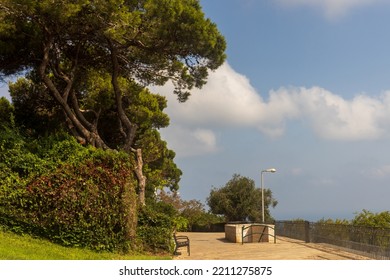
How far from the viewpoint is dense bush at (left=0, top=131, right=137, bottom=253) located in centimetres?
1377

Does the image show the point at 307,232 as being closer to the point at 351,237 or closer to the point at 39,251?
the point at 351,237

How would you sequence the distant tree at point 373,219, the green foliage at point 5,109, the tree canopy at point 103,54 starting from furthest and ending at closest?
the distant tree at point 373,219
the green foliage at point 5,109
the tree canopy at point 103,54

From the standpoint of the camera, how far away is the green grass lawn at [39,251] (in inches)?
452

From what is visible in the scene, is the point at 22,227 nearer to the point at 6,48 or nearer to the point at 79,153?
the point at 79,153

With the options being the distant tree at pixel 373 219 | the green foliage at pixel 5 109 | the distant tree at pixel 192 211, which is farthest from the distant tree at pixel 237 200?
the green foliage at pixel 5 109

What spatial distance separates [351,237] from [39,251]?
10.2 meters

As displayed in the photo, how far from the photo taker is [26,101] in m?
21.4

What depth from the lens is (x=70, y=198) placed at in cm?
1386

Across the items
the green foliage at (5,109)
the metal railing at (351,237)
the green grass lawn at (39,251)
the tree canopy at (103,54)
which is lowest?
the green grass lawn at (39,251)

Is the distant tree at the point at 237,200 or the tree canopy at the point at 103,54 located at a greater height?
the tree canopy at the point at 103,54

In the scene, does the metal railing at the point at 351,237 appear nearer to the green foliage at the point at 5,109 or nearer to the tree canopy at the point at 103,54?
the tree canopy at the point at 103,54

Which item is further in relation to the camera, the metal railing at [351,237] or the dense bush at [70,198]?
the metal railing at [351,237]

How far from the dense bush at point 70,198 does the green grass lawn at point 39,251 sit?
308 mm

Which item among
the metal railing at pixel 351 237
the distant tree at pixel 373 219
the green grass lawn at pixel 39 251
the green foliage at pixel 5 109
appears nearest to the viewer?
the green grass lawn at pixel 39 251
